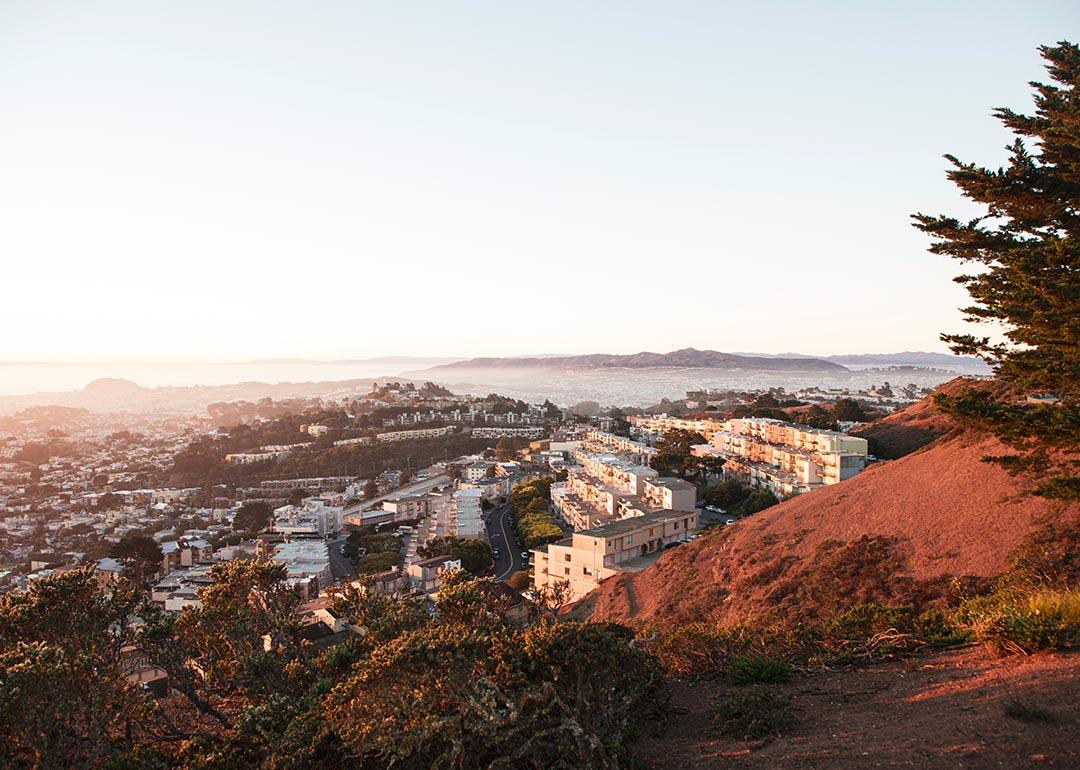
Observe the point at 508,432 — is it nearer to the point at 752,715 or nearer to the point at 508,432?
the point at 508,432

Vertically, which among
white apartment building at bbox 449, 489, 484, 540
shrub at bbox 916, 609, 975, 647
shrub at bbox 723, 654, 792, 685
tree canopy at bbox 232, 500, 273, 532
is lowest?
tree canopy at bbox 232, 500, 273, 532

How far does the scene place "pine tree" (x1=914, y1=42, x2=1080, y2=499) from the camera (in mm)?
8344

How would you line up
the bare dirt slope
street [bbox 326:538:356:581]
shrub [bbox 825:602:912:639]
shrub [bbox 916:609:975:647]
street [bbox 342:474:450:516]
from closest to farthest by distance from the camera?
shrub [bbox 916:609:975:647] < shrub [bbox 825:602:912:639] < the bare dirt slope < street [bbox 326:538:356:581] < street [bbox 342:474:450:516]

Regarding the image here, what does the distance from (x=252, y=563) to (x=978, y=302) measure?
11847 millimetres

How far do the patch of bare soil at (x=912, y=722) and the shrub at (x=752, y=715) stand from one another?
10 centimetres

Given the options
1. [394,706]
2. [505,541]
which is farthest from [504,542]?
[394,706]

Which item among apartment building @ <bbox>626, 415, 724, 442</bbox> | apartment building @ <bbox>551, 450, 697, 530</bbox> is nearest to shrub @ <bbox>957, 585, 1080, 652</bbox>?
apartment building @ <bbox>551, 450, 697, 530</bbox>

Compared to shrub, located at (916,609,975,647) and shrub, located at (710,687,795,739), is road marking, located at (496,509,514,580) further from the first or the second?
shrub, located at (710,687,795,739)

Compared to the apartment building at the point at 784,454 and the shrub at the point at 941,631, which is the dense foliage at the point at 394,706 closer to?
the shrub at the point at 941,631

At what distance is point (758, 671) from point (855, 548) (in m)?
8.35

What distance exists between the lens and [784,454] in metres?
32.2

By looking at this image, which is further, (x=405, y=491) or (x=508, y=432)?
(x=508, y=432)

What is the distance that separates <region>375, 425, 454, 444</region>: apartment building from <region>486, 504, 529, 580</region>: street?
30215mm

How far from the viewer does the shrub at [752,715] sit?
17.7 feet
